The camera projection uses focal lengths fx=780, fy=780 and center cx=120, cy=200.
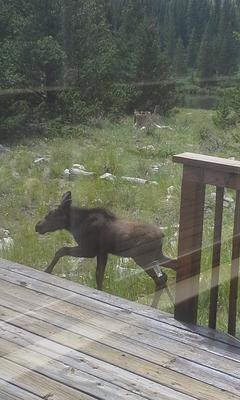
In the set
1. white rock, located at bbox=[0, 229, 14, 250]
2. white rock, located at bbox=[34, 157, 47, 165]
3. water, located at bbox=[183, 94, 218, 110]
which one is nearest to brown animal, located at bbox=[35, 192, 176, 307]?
white rock, located at bbox=[0, 229, 14, 250]

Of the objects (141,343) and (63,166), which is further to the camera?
(63,166)

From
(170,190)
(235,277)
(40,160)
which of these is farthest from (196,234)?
(40,160)

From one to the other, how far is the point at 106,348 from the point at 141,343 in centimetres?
12

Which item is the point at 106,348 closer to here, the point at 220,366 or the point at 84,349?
the point at 84,349

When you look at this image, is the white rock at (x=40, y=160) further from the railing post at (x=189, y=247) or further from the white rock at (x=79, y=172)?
the railing post at (x=189, y=247)

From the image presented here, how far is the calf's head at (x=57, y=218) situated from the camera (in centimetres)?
343

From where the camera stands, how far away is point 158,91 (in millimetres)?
3807

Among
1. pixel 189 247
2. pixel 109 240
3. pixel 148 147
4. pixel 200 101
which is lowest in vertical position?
pixel 109 240

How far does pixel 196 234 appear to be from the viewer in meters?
2.81

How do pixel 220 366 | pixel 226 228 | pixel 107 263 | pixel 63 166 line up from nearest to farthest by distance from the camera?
pixel 220 366
pixel 107 263
pixel 226 228
pixel 63 166

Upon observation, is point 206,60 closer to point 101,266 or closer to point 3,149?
point 101,266

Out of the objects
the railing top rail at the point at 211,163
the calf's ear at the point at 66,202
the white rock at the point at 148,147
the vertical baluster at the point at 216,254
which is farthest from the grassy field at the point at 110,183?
the railing top rail at the point at 211,163

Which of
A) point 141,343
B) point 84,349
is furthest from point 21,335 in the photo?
point 141,343

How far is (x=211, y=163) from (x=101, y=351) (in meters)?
0.73
